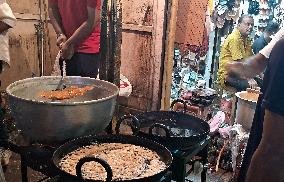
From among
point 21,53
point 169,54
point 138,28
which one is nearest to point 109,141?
point 169,54

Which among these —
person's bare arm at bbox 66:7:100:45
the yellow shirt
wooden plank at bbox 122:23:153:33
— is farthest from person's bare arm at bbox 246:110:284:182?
the yellow shirt

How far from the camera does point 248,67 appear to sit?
2193 millimetres

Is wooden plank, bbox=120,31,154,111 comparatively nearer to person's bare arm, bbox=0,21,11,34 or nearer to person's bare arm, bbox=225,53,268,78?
person's bare arm, bbox=0,21,11,34

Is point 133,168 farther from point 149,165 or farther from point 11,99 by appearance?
point 11,99

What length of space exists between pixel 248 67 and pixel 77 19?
223 centimetres

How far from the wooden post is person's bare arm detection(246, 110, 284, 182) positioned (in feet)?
13.5

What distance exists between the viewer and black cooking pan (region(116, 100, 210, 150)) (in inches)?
102

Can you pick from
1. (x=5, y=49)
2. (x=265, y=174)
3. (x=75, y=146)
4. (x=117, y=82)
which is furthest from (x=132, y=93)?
(x=265, y=174)

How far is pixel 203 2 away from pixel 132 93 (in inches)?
A: 79.3

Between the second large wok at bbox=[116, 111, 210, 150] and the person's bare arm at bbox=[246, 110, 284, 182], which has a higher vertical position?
the person's bare arm at bbox=[246, 110, 284, 182]

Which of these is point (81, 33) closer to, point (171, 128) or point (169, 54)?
point (171, 128)

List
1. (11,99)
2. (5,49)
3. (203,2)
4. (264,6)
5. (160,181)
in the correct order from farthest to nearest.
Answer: (264,6)
(203,2)
(5,49)
(11,99)
(160,181)

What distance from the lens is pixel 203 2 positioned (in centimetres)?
553

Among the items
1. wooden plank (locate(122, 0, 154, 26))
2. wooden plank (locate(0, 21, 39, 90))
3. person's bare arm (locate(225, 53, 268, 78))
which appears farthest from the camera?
wooden plank (locate(0, 21, 39, 90))
